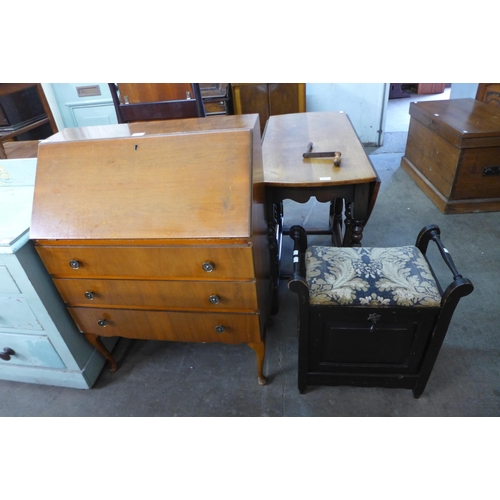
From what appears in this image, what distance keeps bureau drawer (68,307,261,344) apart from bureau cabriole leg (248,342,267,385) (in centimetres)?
4

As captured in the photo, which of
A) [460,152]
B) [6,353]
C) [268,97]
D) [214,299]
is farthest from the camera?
[268,97]

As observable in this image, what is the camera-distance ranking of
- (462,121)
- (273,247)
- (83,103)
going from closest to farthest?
(273,247) < (462,121) < (83,103)

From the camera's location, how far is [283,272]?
215 centimetres

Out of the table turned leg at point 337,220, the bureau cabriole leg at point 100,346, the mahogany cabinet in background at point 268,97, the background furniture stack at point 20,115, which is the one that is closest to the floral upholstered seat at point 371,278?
the table turned leg at point 337,220

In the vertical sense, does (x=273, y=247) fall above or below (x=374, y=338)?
above

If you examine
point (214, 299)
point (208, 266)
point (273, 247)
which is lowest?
point (273, 247)

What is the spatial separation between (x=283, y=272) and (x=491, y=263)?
133 centimetres

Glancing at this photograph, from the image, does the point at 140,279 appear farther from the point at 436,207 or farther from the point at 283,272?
the point at 436,207

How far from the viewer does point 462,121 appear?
254 cm

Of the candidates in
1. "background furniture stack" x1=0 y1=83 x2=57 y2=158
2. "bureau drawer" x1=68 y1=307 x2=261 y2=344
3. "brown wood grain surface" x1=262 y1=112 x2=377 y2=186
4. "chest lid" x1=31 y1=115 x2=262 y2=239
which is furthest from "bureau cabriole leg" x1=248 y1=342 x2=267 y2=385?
"background furniture stack" x1=0 y1=83 x2=57 y2=158

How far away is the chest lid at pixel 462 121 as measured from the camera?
235cm

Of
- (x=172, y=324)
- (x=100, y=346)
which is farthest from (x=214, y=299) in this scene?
(x=100, y=346)

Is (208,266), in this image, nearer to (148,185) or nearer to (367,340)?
(148,185)

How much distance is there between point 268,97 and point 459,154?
1956 millimetres
